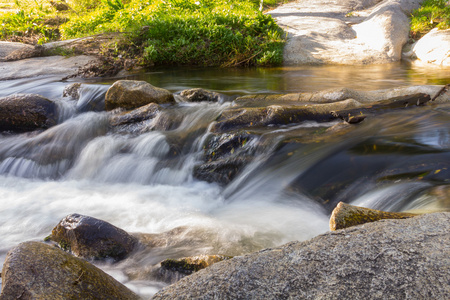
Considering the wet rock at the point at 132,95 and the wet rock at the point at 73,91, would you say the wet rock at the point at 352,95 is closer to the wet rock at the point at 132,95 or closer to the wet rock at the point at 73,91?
the wet rock at the point at 132,95

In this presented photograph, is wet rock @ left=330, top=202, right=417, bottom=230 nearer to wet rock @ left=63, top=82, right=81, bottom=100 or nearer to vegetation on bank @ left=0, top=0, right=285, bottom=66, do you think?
wet rock @ left=63, top=82, right=81, bottom=100

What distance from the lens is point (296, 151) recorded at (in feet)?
14.9

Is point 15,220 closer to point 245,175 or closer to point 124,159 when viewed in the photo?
point 124,159

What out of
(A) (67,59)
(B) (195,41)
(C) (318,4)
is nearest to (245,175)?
(B) (195,41)

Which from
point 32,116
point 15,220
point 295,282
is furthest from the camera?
point 32,116

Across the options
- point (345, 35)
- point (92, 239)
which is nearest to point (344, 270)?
point (92, 239)

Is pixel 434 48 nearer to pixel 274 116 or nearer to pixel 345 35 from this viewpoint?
Result: pixel 345 35

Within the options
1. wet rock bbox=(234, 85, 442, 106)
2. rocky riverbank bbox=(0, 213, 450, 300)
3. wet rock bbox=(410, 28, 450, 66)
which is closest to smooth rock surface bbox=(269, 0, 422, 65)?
wet rock bbox=(410, 28, 450, 66)

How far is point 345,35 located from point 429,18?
3.89 metres

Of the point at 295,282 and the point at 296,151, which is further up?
the point at 295,282

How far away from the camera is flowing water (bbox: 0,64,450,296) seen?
343 centimetres

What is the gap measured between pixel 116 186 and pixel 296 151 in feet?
8.25

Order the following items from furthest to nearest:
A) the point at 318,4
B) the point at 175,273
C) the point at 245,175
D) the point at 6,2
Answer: the point at 6,2
the point at 318,4
the point at 245,175
the point at 175,273

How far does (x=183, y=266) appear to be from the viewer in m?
2.65
